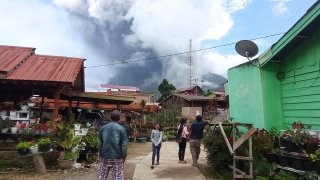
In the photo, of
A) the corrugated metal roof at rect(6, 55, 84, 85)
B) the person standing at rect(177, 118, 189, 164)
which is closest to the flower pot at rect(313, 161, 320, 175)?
the person standing at rect(177, 118, 189, 164)

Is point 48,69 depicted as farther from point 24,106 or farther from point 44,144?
point 44,144

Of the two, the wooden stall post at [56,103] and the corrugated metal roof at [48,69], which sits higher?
the corrugated metal roof at [48,69]

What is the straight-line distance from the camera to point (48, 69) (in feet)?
42.3

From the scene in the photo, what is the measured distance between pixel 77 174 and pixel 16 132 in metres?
2.94

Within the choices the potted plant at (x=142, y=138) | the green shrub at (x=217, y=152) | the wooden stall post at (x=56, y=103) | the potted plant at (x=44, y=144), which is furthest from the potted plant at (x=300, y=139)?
the potted plant at (x=142, y=138)

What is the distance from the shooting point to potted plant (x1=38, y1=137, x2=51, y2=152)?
31.3ft

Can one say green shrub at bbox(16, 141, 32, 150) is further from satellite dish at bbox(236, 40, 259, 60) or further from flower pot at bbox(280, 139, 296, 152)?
flower pot at bbox(280, 139, 296, 152)

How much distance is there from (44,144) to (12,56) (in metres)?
6.28

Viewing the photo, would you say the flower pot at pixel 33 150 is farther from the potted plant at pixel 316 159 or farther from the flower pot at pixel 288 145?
the potted plant at pixel 316 159

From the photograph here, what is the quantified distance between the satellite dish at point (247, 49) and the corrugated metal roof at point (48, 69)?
596cm

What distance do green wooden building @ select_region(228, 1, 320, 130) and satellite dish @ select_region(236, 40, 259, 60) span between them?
0.75ft

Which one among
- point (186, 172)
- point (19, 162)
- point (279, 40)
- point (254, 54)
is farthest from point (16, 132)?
point (279, 40)

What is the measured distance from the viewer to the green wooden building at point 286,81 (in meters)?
7.32

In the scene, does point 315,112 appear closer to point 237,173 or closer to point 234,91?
point 237,173
